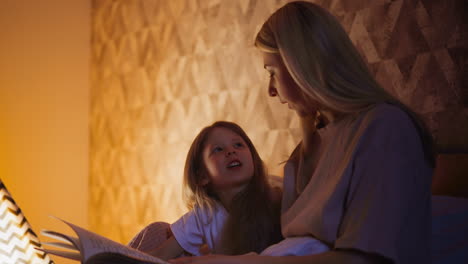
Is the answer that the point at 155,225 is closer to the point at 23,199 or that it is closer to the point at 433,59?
the point at 433,59

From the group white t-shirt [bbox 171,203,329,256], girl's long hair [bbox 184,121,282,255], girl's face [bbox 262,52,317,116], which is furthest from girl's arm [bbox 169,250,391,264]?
white t-shirt [bbox 171,203,329,256]

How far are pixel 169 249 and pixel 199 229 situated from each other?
116mm

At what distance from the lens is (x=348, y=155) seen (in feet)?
3.51

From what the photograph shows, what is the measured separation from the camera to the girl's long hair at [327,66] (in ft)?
3.69

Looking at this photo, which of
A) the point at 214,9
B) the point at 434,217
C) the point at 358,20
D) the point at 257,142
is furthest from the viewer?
the point at 214,9

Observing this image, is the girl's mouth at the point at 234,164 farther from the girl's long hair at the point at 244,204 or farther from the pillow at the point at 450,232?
the pillow at the point at 450,232

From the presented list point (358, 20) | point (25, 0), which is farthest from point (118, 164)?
point (358, 20)

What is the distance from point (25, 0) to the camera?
3506 millimetres

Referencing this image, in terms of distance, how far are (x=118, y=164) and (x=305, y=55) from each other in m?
2.52

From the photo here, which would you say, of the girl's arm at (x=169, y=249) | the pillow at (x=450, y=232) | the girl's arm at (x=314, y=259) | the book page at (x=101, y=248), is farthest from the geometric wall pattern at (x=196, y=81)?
the book page at (x=101, y=248)

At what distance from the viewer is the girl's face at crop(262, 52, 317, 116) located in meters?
1.26

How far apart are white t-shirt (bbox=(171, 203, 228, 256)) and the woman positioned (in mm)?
508

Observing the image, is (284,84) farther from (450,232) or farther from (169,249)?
(169,249)

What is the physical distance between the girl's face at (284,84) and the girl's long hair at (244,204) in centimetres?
44
